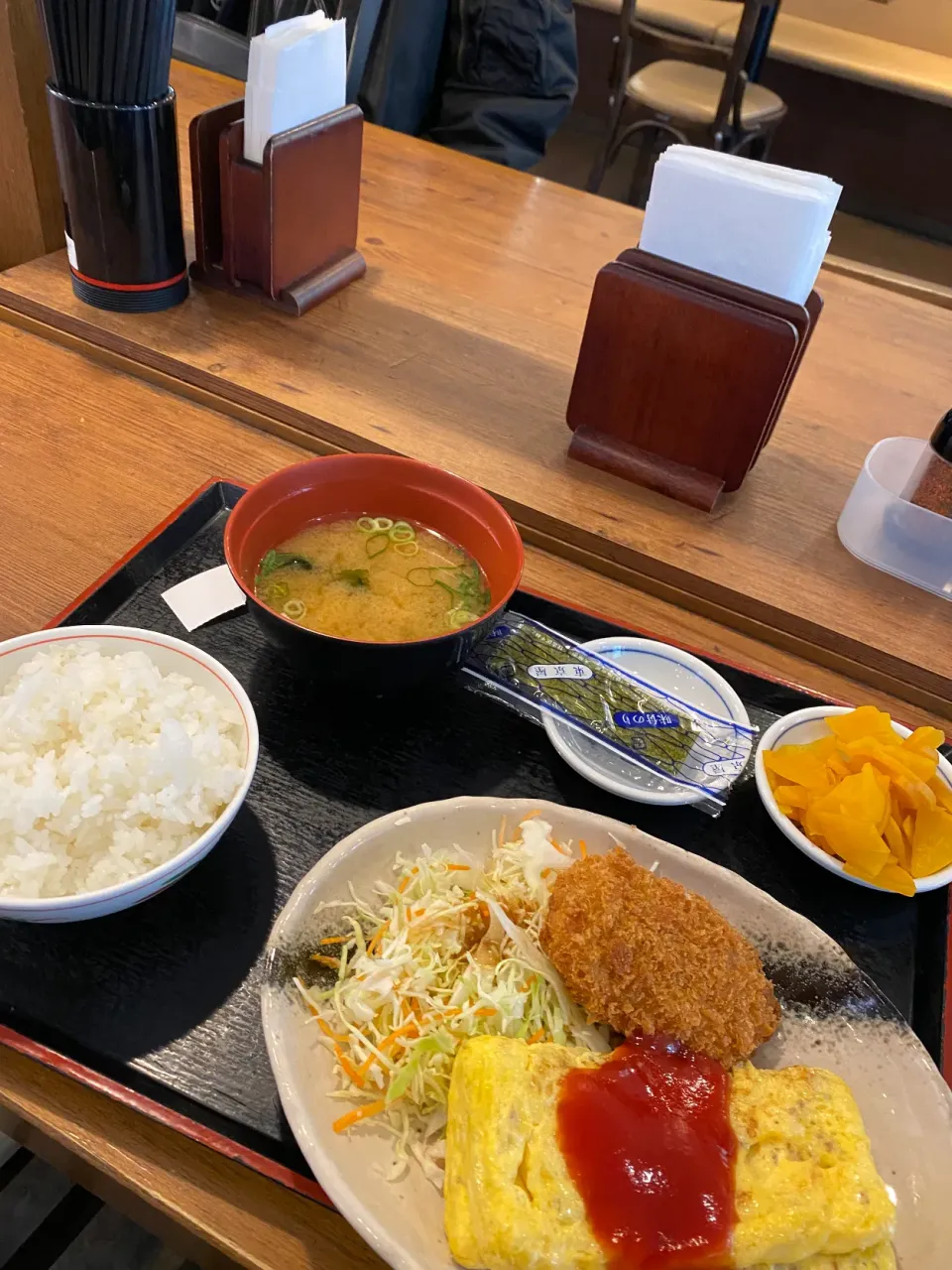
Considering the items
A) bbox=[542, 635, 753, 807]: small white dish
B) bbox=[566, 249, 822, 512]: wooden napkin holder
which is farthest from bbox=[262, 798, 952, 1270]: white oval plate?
bbox=[566, 249, 822, 512]: wooden napkin holder

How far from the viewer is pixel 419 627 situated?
129 cm

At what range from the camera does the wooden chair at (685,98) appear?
4.82 m

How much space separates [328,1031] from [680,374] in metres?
1.24

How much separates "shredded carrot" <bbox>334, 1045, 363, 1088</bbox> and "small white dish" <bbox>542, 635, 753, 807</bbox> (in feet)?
1.56

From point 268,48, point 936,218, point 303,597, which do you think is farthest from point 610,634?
point 936,218

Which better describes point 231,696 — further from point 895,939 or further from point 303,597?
point 895,939

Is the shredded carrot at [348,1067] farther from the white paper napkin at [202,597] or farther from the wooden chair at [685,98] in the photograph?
the wooden chair at [685,98]

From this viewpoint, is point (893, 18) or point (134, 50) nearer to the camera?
point (134, 50)

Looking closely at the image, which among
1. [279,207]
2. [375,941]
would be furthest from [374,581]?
[279,207]

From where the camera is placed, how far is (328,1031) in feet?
3.05

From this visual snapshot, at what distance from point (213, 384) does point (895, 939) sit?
1.54 m

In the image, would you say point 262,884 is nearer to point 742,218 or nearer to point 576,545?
point 576,545

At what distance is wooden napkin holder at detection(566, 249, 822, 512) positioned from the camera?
4.98 feet

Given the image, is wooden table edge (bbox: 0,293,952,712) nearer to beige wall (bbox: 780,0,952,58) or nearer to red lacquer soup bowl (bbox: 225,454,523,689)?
red lacquer soup bowl (bbox: 225,454,523,689)
